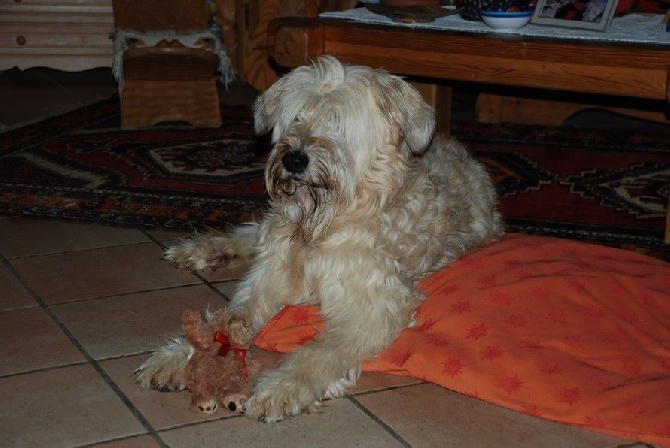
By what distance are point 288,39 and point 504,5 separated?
110 centimetres

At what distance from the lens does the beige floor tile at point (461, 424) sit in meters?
3.13

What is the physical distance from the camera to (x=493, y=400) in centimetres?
335

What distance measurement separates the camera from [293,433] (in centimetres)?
313

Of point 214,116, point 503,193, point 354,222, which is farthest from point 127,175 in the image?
point 354,222

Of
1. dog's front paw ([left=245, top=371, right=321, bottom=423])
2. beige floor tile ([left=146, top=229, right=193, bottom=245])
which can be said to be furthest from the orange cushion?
beige floor tile ([left=146, top=229, right=193, bottom=245])

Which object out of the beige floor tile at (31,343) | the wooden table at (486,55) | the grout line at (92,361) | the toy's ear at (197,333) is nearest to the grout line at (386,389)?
the toy's ear at (197,333)

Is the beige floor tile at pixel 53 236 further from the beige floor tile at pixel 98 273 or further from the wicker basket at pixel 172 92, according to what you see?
the wicker basket at pixel 172 92

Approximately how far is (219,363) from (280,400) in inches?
9.5

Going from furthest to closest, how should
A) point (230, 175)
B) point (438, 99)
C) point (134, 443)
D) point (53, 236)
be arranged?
point (438, 99)
point (230, 175)
point (53, 236)
point (134, 443)

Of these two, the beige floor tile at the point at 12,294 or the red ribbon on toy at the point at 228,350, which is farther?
the beige floor tile at the point at 12,294

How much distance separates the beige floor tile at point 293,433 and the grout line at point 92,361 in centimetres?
8

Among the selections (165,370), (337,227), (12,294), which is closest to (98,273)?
(12,294)

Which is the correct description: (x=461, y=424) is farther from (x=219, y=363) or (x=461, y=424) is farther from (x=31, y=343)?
(x=31, y=343)

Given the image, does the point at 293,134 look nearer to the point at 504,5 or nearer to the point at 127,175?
the point at 504,5
